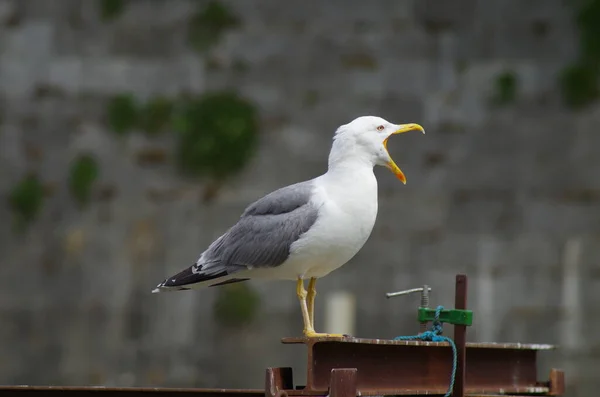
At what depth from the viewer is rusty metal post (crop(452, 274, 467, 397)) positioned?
495 centimetres

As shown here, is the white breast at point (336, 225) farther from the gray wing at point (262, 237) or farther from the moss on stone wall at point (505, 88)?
the moss on stone wall at point (505, 88)

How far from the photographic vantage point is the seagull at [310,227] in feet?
15.8

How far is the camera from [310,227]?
4840 millimetres

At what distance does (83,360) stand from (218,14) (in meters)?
3.14

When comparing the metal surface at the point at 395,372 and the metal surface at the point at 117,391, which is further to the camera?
the metal surface at the point at 117,391

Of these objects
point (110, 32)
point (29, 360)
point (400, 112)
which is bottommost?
point (29, 360)

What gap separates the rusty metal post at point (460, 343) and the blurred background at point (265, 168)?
482 cm

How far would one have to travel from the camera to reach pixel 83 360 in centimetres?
1007

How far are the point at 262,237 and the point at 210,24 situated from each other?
5.62m

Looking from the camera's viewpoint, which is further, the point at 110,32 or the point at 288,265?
the point at 110,32

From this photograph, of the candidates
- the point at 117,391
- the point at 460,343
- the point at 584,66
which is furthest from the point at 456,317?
the point at 584,66

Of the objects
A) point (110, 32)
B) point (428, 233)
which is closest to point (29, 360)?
point (110, 32)

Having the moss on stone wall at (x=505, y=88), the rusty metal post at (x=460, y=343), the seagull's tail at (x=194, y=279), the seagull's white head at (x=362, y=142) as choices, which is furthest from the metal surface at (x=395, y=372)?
the moss on stone wall at (x=505, y=88)

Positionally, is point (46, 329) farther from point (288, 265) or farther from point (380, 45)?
point (288, 265)
